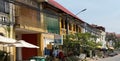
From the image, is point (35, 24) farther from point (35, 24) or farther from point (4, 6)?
point (4, 6)

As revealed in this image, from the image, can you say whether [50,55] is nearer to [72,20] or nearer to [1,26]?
[1,26]

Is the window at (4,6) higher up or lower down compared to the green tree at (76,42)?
higher up

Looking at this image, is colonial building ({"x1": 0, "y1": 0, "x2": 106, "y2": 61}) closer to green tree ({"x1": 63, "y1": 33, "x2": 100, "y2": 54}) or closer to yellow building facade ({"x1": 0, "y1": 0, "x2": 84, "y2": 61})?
yellow building facade ({"x1": 0, "y1": 0, "x2": 84, "y2": 61})

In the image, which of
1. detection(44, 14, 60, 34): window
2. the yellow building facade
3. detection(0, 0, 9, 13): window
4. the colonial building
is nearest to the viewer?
detection(0, 0, 9, 13): window

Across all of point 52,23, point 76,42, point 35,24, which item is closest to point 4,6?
point 35,24

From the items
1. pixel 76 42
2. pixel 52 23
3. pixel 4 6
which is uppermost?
pixel 4 6

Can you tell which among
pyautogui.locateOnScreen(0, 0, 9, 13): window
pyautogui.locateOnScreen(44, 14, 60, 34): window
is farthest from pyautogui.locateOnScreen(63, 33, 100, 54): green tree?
pyautogui.locateOnScreen(0, 0, 9, 13): window

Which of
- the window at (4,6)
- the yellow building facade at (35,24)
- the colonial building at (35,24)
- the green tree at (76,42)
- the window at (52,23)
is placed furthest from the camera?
the green tree at (76,42)

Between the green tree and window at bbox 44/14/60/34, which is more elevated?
window at bbox 44/14/60/34

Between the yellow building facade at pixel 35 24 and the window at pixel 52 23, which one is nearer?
the yellow building facade at pixel 35 24

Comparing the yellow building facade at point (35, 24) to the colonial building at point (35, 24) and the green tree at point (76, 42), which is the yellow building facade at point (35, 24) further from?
the green tree at point (76, 42)

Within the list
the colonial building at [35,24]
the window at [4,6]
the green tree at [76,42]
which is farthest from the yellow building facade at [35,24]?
the green tree at [76,42]

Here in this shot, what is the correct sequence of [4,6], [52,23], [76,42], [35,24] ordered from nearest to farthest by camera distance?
1. [4,6]
2. [35,24]
3. [52,23]
4. [76,42]

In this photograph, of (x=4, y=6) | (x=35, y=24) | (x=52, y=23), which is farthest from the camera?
(x=52, y=23)
